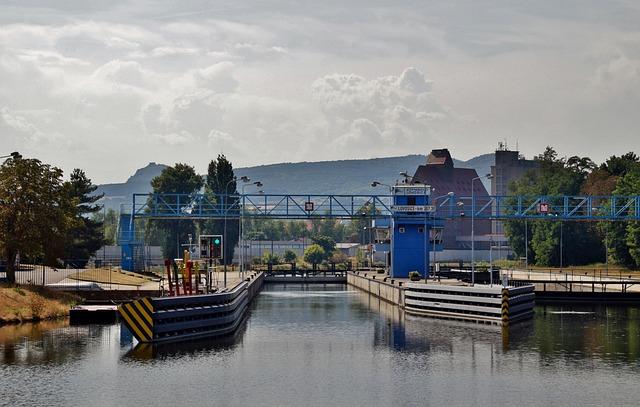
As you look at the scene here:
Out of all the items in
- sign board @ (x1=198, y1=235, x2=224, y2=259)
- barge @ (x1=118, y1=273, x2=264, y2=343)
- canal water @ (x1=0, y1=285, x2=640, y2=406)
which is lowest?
canal water @ (x1=0, y1=285, x2=640, y2=406)

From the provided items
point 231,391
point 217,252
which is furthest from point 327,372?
point 217,252

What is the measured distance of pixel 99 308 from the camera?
71.2 meters

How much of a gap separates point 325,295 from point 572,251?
72.9 metres

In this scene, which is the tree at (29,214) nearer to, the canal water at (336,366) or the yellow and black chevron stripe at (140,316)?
the canal water at (336,366)

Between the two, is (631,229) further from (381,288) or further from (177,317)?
(177,317)

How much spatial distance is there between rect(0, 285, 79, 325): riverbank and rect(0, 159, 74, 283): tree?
153 inches

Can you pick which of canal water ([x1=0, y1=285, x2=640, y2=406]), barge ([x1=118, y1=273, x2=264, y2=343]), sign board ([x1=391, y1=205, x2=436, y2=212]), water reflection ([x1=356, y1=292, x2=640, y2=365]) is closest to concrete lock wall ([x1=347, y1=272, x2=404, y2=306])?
water reflection ([x1=356, y1=292, x2=640, y2=365])

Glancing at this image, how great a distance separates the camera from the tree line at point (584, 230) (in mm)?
149625

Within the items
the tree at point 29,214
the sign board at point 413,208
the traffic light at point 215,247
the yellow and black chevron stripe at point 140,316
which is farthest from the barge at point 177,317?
the sign board at point 413,208

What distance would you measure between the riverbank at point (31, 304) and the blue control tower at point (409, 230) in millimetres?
38697

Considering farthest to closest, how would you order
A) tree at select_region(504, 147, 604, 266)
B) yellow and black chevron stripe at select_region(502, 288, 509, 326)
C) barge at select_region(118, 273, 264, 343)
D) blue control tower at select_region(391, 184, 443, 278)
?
tree at select_region(504, 147, 604, 266), blue control tower at select_region(391, 184, 443, 278), yellow and black chevron stripe at select_region(502, 288, 509, 326), barge at select_region(118, 273, 264, 343)

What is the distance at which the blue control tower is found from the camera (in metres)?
106

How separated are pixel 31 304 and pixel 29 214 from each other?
11.1 meters

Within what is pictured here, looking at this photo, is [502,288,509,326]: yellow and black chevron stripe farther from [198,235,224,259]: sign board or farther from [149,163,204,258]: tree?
[149,163,204,258]: tree
